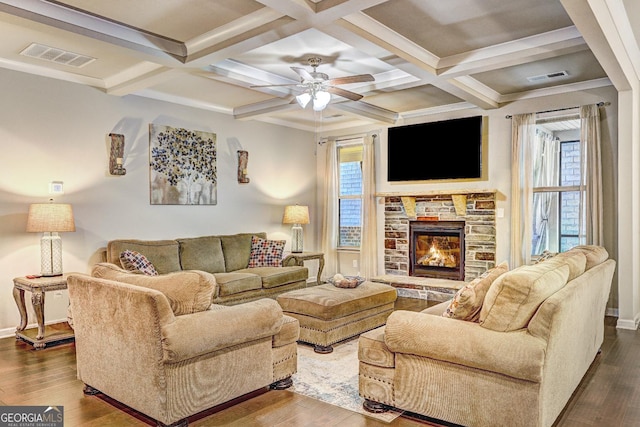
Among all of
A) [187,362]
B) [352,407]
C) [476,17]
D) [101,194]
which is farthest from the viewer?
[101,194]

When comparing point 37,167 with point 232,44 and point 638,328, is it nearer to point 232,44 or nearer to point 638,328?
point 232,44

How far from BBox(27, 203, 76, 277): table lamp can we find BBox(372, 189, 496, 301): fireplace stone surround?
4329 mm

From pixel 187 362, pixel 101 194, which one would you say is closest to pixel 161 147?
pixel 101 194

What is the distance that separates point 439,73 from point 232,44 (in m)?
2.16

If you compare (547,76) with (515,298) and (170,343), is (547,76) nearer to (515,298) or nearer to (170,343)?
(515,298)

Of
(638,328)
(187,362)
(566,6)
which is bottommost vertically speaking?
(638,328)

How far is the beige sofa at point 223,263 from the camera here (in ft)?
17.7

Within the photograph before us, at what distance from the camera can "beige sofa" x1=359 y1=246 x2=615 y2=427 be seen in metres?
2.43

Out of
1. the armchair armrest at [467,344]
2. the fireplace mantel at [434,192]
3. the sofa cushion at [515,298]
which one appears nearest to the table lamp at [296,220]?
the fireplace mantel at [434,192]

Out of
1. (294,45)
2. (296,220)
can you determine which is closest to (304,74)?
(294,45)

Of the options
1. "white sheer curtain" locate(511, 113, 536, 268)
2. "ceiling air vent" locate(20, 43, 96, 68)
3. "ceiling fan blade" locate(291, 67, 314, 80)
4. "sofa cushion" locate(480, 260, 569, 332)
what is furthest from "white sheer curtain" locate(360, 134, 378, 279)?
"sofa cushion" locate(480, 260, 569, 332)

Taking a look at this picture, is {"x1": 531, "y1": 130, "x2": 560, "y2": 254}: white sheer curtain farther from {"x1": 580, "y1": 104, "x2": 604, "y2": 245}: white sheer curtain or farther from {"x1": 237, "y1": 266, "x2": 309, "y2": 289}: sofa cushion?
{"x1": 237, "y1": 266, "x2": 309, "y2": 289}: sofa cushion

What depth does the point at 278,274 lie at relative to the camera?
5.98 m

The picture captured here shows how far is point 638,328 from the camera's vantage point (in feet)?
16.3
